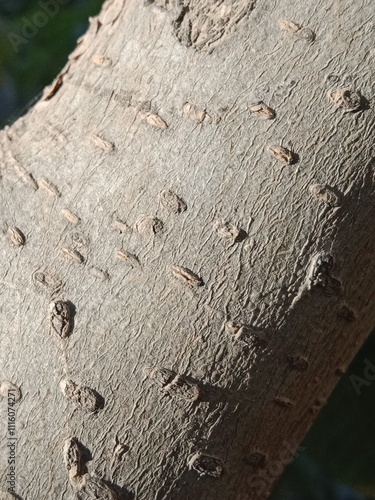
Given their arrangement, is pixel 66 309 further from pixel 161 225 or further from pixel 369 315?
pixel 369 315

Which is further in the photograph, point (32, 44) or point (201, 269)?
point (32, 44)

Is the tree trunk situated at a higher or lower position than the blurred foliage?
lower

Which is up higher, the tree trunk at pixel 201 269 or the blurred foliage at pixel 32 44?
the blurred foliage at pixel 32 44

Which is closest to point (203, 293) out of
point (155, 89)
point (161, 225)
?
point (161, 225)

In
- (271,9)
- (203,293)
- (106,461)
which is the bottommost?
(106,461)

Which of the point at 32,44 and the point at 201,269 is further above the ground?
the point at 32,44

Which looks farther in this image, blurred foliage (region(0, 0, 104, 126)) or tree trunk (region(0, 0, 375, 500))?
blurred foliage (region(0, 0, 104, 126))

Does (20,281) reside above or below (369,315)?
below

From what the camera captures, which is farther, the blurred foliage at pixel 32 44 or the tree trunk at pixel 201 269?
the blurred foliage at pixel 32 44
